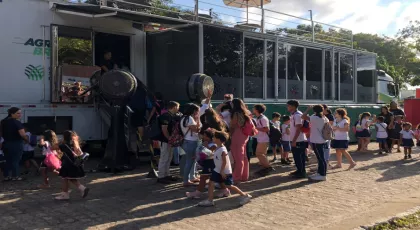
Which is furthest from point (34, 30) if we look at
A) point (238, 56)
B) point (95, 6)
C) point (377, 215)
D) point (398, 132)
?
point (398, 132)

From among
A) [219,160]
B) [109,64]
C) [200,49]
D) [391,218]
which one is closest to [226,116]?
[219,160]

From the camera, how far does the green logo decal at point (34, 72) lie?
8.92 metres

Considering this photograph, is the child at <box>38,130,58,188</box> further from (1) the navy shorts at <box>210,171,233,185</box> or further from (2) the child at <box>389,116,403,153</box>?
(2) the child at <box>389,116,403,153</box>

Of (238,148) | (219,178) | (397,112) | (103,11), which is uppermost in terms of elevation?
(103,11)

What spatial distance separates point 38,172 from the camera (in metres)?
8.60

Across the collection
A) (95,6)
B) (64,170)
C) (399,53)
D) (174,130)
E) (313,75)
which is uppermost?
(399,53)

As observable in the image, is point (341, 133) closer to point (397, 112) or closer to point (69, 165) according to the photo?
point (397, 112)

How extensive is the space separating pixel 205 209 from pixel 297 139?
2.99 metres

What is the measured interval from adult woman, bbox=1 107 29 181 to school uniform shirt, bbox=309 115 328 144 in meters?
5.50

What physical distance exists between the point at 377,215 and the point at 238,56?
6.21 meters

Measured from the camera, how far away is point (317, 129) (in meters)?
8.41

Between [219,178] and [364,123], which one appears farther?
[364,123]

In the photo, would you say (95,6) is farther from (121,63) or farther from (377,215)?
(377,215)

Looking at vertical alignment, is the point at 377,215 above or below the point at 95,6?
below
